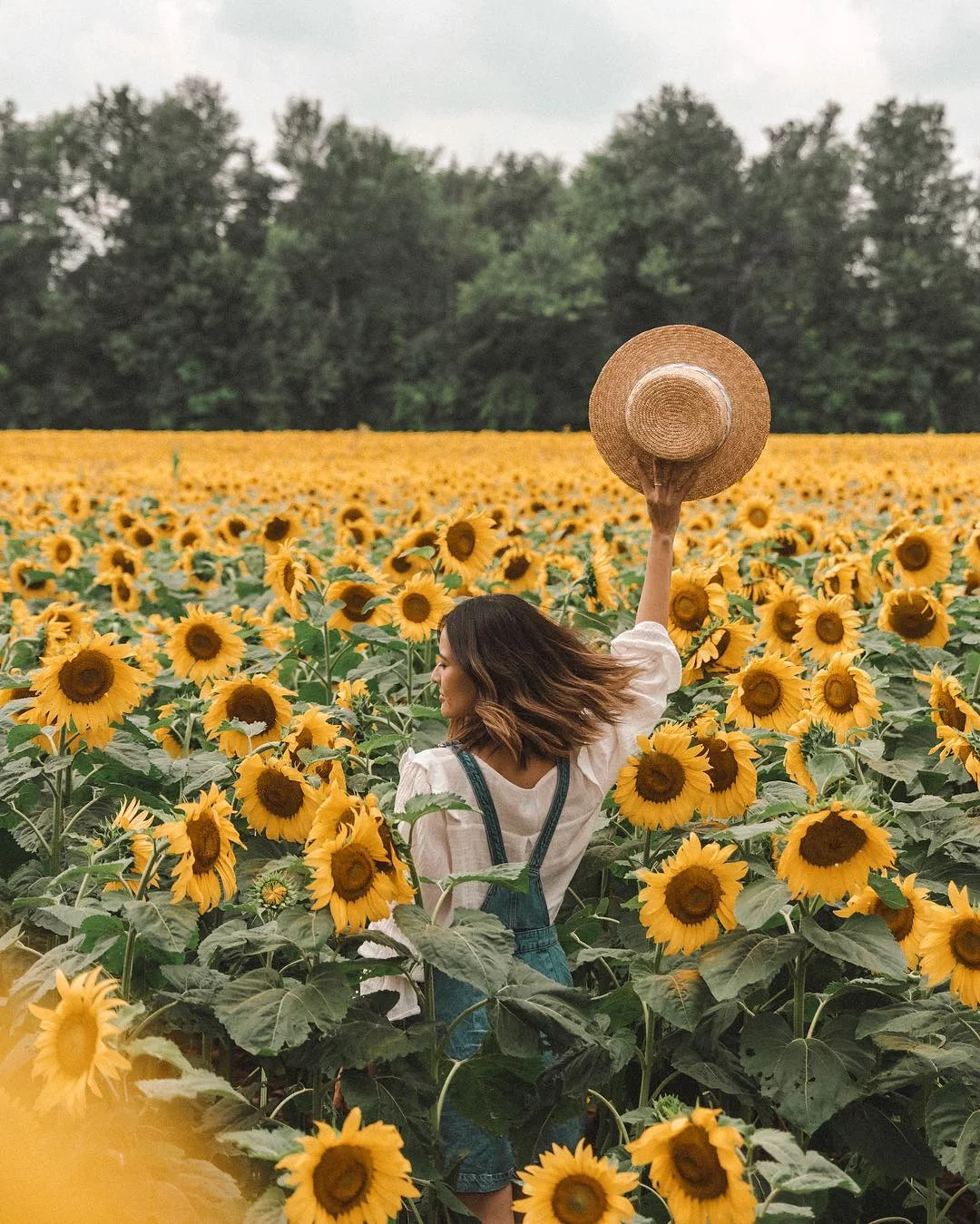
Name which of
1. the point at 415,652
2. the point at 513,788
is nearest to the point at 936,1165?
the point at 513,788

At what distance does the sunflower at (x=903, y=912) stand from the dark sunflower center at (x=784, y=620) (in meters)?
1.39

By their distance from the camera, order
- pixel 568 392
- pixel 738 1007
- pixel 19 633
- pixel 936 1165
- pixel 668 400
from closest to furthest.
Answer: pixel 936 1165
pixel 738 1007
pixel 668 400
pixel 19 633
pixel 568 392

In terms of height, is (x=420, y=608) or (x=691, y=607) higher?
(x=691, y=607)

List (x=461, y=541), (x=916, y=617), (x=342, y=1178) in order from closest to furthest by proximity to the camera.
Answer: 1. (x=342, y=1178)
2. (x=916, y=617)
3. (x=461, y=541)

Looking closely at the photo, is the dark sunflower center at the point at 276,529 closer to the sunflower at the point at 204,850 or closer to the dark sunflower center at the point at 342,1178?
the sunflower at the point at 204,850

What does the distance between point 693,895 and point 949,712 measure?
3.12ft

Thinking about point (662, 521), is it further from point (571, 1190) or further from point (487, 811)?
point (571, 1190)

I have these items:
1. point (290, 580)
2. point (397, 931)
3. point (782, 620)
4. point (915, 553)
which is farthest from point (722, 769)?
point (915, 553)

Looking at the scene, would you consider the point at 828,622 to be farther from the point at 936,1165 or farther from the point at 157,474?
the point at 157,474

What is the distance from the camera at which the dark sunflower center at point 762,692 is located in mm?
2941

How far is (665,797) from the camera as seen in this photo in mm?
2555

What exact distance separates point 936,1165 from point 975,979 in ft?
1.33

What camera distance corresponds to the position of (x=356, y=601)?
12.7 feet

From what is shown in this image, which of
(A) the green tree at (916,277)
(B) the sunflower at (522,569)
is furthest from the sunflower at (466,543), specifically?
(A) the green tree at (916,277)
